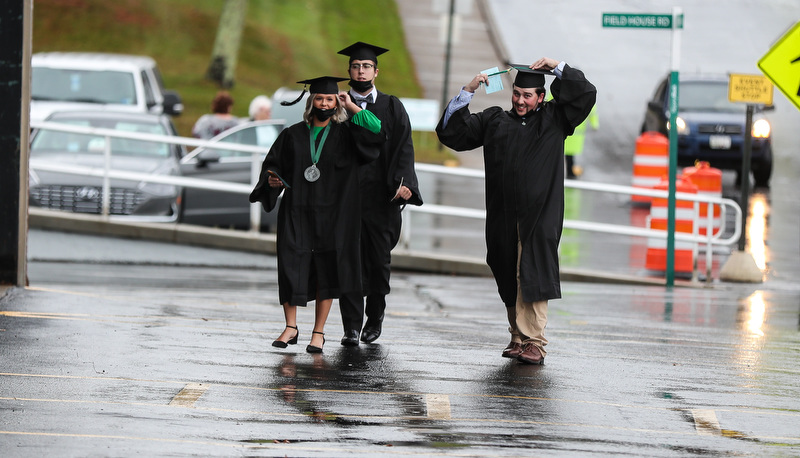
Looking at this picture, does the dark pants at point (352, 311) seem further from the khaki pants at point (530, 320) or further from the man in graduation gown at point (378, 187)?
the khaki pants at point (530, 320)

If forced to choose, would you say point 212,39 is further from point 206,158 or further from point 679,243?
point 679,243

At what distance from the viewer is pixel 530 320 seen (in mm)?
8539

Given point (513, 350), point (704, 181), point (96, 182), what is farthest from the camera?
point (704, 181)

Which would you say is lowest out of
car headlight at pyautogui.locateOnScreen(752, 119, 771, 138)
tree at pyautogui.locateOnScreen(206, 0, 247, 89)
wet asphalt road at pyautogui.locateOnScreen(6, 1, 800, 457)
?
wet asphalt road at pyautogui.locateOnScreen(6, 1, 800, 457)

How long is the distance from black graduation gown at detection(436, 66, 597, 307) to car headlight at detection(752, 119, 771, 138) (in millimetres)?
13825

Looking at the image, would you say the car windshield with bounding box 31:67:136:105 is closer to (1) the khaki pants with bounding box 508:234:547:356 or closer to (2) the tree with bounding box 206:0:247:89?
(1) the khaki pants with bounding box 508:234:547:356

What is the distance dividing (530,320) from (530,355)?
23cm

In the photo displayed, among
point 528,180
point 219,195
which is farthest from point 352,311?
point 219,195

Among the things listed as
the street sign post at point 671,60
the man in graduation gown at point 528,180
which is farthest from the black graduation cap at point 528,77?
the street sign post at point 671,60

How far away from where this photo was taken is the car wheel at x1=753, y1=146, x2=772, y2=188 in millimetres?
23469

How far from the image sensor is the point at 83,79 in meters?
19.4

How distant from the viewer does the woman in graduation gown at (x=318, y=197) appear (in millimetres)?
8641

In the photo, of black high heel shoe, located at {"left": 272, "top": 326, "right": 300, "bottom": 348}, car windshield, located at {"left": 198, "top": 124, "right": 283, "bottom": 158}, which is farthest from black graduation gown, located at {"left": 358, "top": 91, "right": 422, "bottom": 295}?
car windshield, located at {"left": 198, "top": 124, "right": 283, "bottom": 158}

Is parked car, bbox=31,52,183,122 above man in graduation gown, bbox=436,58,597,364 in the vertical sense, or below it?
above
